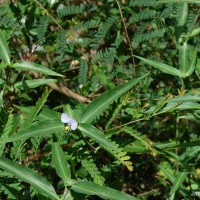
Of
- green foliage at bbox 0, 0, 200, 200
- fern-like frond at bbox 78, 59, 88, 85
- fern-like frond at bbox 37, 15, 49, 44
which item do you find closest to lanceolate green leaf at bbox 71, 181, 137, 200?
green foliage at bbox 0, 0, 200, 200

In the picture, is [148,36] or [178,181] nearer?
[178,181]

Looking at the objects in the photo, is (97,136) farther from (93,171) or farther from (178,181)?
(178,181)

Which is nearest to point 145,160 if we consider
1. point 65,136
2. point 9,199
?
point 65,136

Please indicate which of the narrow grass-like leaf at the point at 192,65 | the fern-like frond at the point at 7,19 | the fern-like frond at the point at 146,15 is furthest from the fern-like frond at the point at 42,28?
the narrow grass-like leaf at the point at 192,65

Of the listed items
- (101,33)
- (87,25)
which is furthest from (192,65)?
(87,25)

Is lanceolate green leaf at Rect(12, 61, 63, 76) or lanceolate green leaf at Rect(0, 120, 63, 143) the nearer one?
lanceolate green leaf at Rect(0, 120, 63, 143)

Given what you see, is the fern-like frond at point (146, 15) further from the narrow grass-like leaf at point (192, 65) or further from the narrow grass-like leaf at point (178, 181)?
the narrow grass-like leaf at point (178, 181)

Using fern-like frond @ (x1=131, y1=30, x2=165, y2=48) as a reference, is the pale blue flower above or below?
below

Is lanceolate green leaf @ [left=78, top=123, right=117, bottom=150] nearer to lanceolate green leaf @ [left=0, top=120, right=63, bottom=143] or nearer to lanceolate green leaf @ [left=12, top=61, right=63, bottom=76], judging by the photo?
lanceolate green leaf @ [left=0, top=120, right=63, bottom=143]
